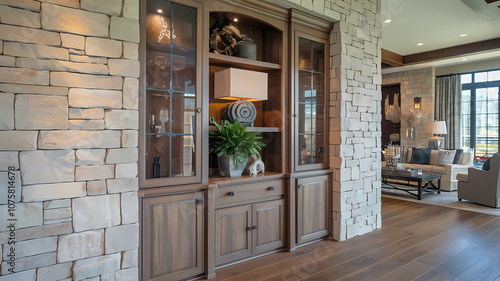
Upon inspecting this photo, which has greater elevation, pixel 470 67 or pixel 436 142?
pixel 470 67

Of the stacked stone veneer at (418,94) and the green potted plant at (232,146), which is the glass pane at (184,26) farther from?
the stacked stone veneer at (418,94)

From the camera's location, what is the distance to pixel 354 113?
361cm

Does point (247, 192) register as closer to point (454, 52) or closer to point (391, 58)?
point (391, 58)

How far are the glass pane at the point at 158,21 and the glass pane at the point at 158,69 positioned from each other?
91mm

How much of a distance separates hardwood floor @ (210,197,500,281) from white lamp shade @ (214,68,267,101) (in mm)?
1516

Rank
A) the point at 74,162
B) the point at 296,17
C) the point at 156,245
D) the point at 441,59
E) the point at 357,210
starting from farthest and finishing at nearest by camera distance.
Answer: the point at 441,59, the point at 357,210, the point at 296,17, the point at 156,245, the point at 74,162

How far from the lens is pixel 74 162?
1956 millimetres

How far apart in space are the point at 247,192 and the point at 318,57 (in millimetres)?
1682

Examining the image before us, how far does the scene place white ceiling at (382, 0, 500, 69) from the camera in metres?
4.47

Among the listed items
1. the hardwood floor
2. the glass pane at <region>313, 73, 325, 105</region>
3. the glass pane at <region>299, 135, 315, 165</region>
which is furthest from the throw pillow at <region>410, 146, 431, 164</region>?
the glass pane at <region>299, 135, 315, 165</region>

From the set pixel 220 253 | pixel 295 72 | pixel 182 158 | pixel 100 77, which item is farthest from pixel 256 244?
pixel 100 77

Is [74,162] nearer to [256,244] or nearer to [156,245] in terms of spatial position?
[156,245]

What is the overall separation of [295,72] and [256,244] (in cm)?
171

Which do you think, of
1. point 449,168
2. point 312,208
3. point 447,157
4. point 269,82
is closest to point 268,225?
point 312,208
